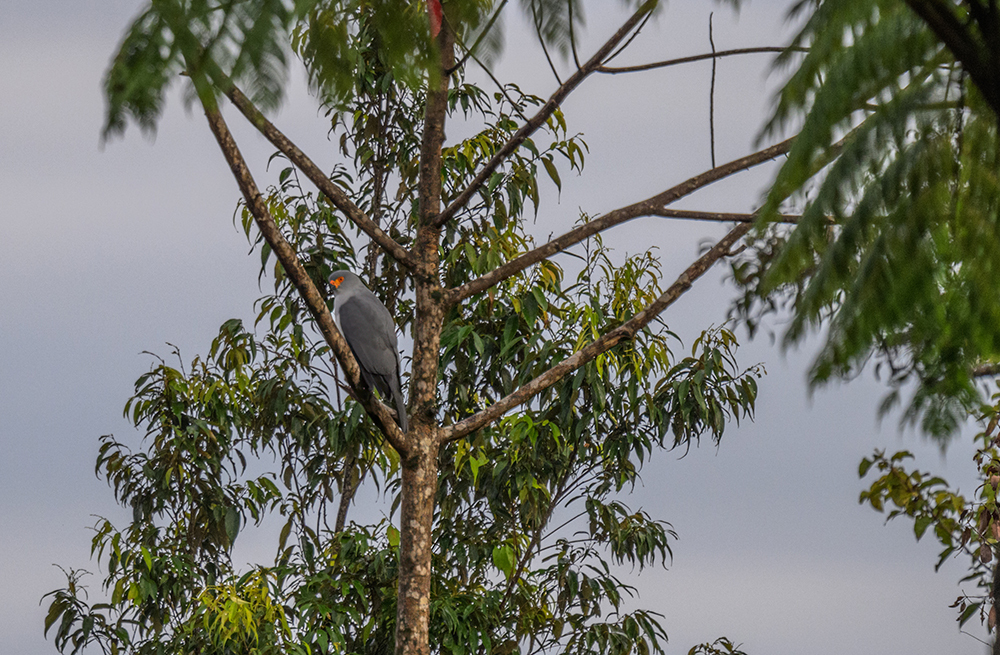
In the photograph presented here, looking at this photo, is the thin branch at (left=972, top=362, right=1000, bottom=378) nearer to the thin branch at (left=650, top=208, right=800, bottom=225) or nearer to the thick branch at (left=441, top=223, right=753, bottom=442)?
the thick branch at (left=441, top=223, right=753, bottom=442)

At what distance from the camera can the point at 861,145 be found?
1.63 meters

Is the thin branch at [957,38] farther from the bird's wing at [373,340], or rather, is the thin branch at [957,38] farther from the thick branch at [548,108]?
the bird's wing at [373,340]

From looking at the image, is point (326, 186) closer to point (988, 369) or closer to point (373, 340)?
point (373, 340)

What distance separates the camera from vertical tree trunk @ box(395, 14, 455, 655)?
11.3 feet

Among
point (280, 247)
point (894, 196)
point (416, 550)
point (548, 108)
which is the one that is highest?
point (548, 108)

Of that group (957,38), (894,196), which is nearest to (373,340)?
(894,196)

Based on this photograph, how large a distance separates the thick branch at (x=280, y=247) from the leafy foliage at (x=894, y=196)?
5.33ft

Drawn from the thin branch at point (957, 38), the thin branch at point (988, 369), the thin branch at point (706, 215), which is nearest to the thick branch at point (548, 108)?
the thin branch at point (706, 215)

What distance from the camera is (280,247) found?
117 inches

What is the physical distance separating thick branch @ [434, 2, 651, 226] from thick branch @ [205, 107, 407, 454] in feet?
2.37

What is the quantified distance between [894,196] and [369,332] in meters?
2.76

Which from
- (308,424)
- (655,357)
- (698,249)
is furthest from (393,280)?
(698,249)

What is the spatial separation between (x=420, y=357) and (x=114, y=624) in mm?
2213

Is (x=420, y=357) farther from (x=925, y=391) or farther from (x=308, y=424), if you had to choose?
(x=925, y=391)
